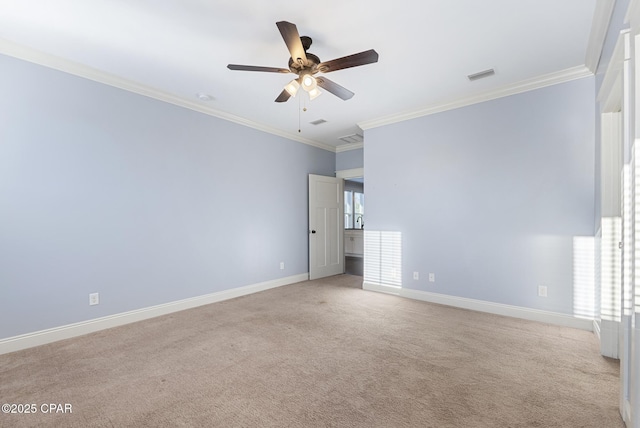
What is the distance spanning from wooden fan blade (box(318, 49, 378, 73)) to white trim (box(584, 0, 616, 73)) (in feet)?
5.80

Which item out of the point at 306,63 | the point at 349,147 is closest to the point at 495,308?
the point at 306,63

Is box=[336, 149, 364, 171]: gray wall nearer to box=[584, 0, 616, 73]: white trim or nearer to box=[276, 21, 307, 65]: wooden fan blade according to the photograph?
box=[584, 0, 616, 73]: white trim

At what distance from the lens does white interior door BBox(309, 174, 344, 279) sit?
5.71 metres

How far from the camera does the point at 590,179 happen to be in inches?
119

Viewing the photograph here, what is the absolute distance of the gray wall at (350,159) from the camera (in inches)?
237

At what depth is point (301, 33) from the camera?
96.3 inches

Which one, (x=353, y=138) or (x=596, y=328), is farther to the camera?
(x=353, y=138)

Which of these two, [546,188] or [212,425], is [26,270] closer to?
[212,425]

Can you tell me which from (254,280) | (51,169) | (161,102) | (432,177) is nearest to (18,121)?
(51,169)

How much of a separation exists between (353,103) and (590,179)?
2.88 meters

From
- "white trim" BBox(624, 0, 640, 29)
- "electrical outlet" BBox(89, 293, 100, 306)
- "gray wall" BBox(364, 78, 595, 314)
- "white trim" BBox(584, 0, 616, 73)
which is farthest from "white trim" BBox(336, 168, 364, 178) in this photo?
"electrical outlet" BBox(89, 293, 100, 306)

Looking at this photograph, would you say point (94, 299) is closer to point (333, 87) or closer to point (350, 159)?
point (333, 87)

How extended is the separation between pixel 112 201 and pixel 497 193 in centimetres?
464

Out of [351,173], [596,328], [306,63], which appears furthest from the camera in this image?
[351,173]
